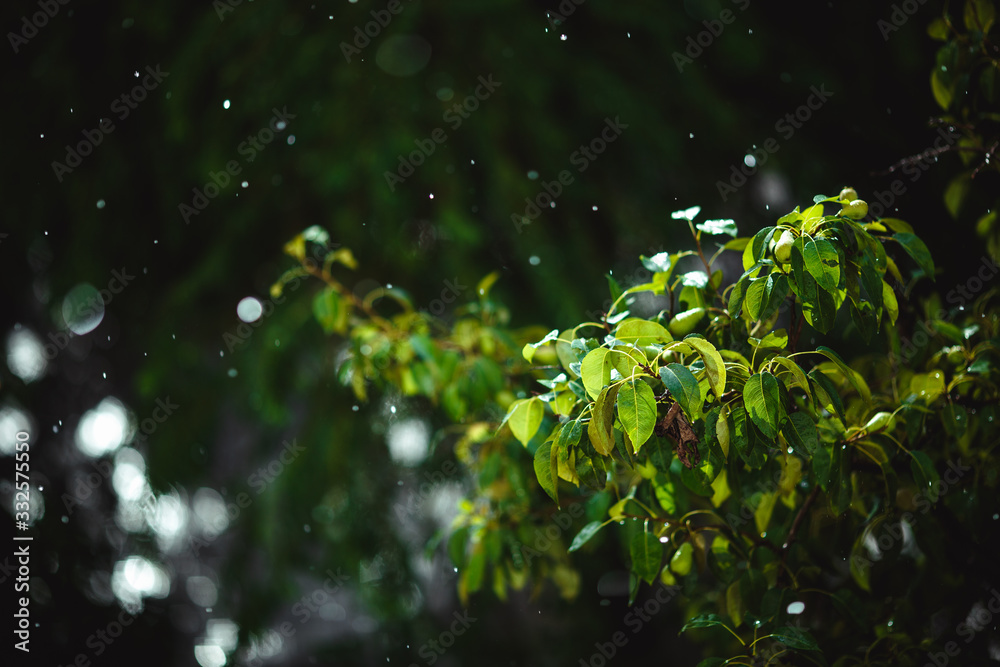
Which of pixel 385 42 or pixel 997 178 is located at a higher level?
pixel 385 42

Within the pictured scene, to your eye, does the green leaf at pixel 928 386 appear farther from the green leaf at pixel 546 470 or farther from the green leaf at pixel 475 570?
the green leaf at pixel 475 570

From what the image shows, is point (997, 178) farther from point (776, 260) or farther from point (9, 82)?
point (9, 82)

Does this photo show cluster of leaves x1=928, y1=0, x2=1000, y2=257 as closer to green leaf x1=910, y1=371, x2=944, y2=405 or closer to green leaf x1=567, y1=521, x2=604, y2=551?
green leaf x1=910, y1=371, x2=944, y2=405

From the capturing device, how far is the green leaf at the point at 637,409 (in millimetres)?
697

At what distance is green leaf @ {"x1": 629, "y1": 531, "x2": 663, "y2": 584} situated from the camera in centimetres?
88

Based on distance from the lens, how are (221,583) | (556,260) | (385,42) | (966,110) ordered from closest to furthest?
(966,110), (556,260), (385,42), (221,583)

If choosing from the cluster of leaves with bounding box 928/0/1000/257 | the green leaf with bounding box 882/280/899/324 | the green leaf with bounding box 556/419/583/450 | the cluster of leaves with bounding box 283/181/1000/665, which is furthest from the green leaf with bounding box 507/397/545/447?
the cluster of leaves with bounding box 928/0/1000/257

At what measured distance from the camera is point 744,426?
30.1 inches

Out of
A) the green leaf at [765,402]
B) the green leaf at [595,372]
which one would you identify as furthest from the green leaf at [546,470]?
the green leaf at [765,402]

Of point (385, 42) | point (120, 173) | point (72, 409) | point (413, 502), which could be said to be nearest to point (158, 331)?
point (120, 173)

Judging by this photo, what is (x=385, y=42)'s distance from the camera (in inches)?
78.8

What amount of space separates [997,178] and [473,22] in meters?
1.48


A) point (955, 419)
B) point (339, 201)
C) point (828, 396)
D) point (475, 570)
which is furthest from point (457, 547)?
point (339, 201)

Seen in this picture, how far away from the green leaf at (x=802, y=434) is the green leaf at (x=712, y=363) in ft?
0.36
